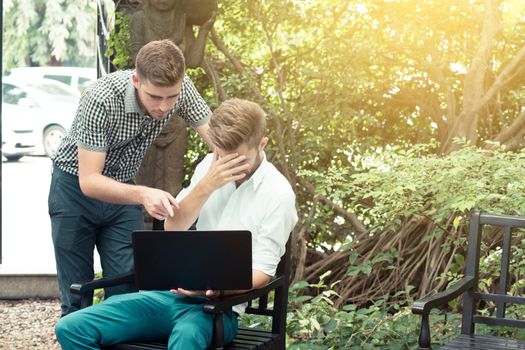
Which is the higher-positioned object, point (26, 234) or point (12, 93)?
point (12, 93)

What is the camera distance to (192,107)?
14.3ft

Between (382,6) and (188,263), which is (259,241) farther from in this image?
(382,6)

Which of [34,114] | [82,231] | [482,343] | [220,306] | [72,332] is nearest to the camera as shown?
[220,306]

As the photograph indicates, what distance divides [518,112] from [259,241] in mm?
3589

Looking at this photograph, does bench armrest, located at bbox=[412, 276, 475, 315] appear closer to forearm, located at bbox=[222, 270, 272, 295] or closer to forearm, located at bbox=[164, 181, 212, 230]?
forearm, located at bbox=[222, 270, 272, 295]

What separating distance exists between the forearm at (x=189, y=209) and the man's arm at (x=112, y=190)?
45mm

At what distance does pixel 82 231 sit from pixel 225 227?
0.75 meters

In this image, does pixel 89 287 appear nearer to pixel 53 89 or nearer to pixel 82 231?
pixel 82 231

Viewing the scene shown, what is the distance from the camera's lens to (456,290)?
12.3ft

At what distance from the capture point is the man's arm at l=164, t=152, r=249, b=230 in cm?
361

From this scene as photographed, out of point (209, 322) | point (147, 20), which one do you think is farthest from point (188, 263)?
point (147, 20)

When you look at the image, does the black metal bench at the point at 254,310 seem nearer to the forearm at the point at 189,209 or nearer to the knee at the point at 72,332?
the knee at the point at 72,332

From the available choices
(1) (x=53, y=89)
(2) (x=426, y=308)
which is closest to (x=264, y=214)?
(2) (x=426, y=308)

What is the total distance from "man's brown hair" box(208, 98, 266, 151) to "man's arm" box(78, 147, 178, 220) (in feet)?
0.92
